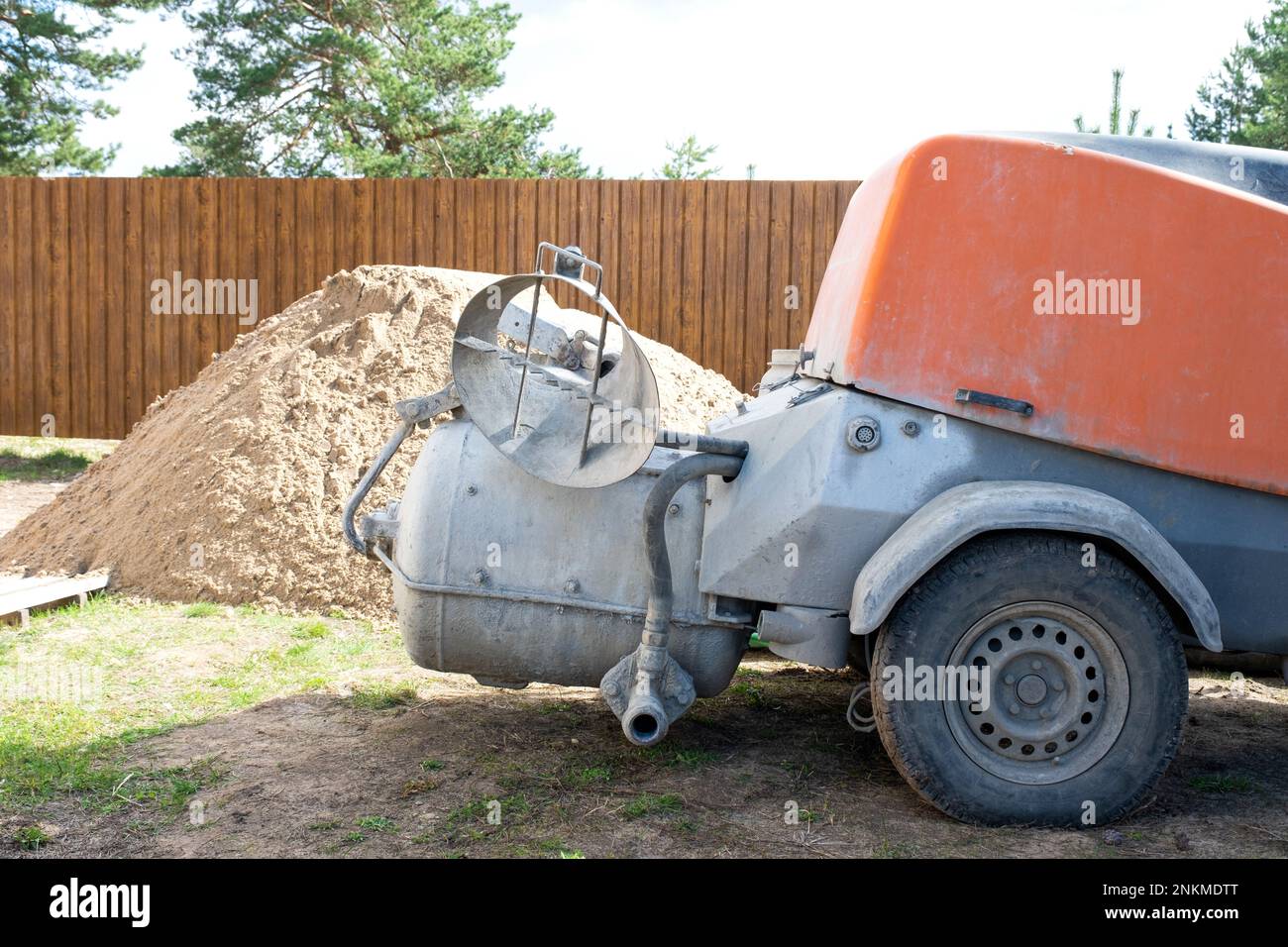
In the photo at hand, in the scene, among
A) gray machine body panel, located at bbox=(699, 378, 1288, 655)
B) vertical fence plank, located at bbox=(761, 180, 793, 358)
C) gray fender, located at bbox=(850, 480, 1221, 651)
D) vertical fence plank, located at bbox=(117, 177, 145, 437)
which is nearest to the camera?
gray fender, located at bbox=(850, 480, 1221, 651)

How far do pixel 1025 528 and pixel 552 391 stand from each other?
1.70m

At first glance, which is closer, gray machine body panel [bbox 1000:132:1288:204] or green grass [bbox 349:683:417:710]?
gray machine body panel [bbox 1000:132:1288:204]

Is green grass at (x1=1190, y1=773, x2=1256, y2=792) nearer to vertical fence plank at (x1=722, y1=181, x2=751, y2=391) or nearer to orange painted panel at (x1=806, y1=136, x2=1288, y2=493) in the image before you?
orange painted panel at (x1=806, y1=136, x2=1288, y2=493)

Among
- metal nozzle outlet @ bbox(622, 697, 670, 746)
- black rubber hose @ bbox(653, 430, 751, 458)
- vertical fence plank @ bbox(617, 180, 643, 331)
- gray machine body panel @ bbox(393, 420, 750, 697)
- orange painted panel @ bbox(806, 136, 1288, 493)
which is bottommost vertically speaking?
metal nozzle outlet @ bbox(622, 697, 670, 746)

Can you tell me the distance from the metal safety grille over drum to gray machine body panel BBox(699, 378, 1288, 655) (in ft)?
1.87

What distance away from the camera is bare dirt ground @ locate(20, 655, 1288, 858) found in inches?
138

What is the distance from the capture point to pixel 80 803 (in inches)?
Answer: 152

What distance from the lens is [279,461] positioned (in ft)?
23.5

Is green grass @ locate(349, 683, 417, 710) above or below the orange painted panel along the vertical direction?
below

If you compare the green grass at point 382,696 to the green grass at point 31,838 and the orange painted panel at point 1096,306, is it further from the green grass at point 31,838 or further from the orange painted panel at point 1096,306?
the orange painted panel at point 1096,306

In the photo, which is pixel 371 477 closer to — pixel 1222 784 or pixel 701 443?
pixel 701 443

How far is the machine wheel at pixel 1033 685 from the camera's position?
352 centimetres

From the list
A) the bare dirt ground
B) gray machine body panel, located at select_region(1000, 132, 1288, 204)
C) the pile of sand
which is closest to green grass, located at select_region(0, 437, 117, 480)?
the pile of sand

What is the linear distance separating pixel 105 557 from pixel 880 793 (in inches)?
211
